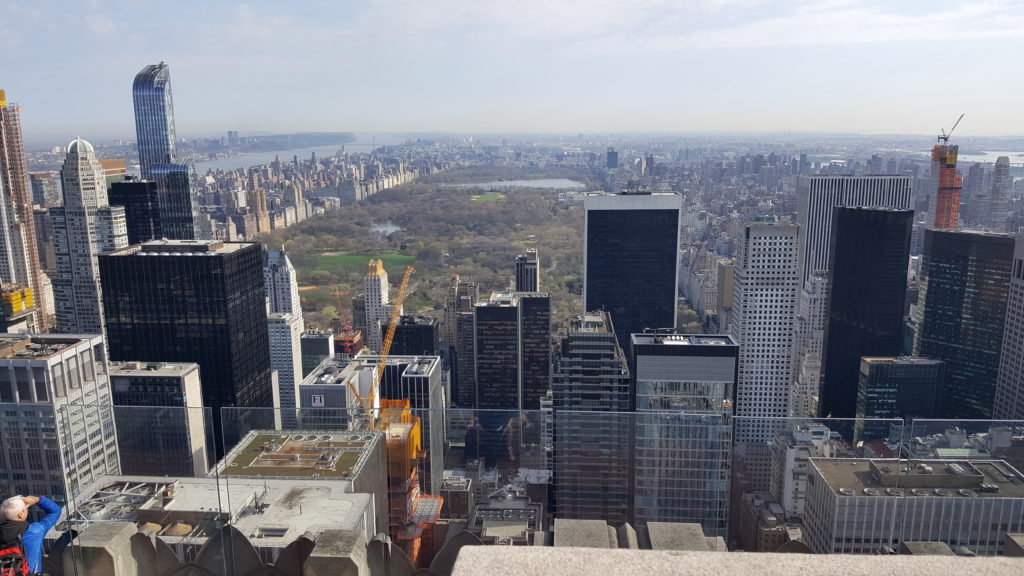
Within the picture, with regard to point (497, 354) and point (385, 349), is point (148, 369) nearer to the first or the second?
point (385, 349)

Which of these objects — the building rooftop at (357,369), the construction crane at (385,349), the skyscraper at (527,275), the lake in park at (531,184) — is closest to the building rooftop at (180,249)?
the building rooftop at (357,369)

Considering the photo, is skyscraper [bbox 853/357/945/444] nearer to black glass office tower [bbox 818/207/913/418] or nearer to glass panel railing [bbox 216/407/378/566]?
black glass office tower [bbox 818/207/913/418]

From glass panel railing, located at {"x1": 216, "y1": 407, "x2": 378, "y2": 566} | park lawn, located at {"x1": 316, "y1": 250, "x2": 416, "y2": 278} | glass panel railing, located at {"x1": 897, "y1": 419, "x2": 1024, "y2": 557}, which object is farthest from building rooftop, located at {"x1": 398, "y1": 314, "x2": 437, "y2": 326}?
glass panel railing, located at {"x1": 897, "y1": 419, "x2": 1024, "y2": 557}

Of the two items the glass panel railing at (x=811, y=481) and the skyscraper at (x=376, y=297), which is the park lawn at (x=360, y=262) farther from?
the glass panel railing at (x=811, y=481)

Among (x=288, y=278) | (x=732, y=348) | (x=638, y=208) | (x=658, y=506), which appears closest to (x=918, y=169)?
(x=638, y=208)

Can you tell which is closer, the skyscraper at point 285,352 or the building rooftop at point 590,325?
the building rooftop at point 590,325

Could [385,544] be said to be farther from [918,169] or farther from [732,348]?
[918,169]

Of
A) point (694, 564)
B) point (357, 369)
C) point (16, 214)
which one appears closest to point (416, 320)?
point (357, 369)
